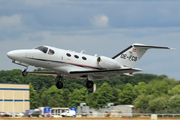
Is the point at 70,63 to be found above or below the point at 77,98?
above

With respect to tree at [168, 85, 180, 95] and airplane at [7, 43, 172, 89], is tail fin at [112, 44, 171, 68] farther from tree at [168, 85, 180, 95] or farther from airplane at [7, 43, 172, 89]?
tree at [168, 85, 180, 95]

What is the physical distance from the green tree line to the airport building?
779 inches

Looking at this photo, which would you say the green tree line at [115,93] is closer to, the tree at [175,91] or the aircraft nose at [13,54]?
the tree at [175,91]

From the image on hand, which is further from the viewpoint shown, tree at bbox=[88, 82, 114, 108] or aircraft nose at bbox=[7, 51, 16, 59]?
tree at bbox=[88, 82, 114, 108]

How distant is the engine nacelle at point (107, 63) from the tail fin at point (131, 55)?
2119mm

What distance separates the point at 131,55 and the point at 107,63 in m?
3.88

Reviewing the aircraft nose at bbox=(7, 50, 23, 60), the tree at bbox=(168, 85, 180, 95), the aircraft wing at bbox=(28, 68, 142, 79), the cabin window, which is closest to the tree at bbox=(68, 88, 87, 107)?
the tree at bbox=(168, 85, 180, 95)

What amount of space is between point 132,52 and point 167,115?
24517 millimetres

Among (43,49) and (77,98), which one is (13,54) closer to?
(43,49)

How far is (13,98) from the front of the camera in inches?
2692

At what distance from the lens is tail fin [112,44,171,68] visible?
3609 cm

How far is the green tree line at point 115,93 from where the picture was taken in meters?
63.7

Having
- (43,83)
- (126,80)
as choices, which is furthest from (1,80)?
(126,80)

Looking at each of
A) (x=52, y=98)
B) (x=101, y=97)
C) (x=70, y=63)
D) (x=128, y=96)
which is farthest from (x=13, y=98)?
(x=70, y=63)
